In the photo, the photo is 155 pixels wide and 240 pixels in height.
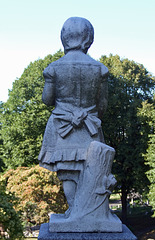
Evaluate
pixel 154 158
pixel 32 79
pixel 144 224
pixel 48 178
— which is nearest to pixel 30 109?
pixel 32 79

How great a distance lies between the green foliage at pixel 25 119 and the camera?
21875mm

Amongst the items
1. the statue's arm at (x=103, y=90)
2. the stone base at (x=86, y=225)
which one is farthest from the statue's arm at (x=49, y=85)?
the stone base at (x=86, y=225)

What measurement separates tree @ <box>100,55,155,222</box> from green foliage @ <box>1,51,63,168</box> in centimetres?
499

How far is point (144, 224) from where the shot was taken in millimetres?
26688

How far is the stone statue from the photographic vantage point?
450cm

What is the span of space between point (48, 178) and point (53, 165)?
13.2 m

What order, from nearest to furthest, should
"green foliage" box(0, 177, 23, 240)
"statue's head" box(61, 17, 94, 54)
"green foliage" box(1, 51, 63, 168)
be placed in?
"statue's head" box(61, 17, 94, 54), "green foliage" box(0, 177, 23, 240), "green foliage" box(1, 51, 63, 168)

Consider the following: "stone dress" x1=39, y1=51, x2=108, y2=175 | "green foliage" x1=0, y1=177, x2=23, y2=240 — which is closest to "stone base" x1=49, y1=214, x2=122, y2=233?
"stone dress" x1=39, y1=51, x2=108, y2=175

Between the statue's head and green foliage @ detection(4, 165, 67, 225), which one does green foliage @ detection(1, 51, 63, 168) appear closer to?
green foliage @ detection(4, 165, 67, 225)

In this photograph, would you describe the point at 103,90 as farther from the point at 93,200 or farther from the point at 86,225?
the point at 86,225

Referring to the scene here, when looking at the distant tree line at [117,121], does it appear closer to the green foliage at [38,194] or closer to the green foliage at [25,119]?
the green foliage at [25,119]

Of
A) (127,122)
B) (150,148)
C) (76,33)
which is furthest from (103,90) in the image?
(127,122)

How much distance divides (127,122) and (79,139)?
62.7 ft

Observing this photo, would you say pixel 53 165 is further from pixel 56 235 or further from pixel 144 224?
pixel 144 224
